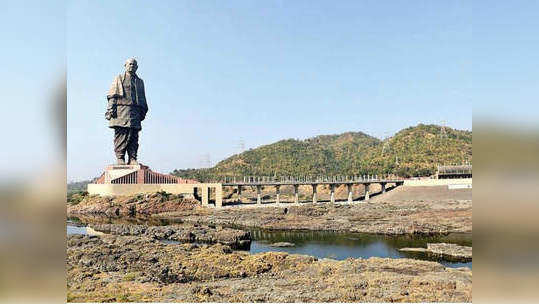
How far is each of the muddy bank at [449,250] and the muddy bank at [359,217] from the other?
8.93 meters

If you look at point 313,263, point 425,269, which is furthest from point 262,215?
point 425,269

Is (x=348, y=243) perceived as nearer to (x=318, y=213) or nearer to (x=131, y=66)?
(x=318, y=213)

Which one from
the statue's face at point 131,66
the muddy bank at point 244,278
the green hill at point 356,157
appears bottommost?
the muddy bank at point 244,278

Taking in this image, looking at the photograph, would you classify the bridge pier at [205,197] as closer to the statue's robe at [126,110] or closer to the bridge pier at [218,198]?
the bridge pier at [218,198]

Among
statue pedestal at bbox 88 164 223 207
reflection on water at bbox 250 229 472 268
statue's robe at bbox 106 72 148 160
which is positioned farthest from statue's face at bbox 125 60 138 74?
reflection on water at bbox 250 229 472 268

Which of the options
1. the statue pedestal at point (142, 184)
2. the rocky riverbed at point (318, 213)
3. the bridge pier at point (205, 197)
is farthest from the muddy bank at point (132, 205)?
the statue pedestal at point (142, 184)

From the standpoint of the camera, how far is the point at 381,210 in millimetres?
55562

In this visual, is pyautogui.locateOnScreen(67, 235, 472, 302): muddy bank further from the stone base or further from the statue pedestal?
the stone base

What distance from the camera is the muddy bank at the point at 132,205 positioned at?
62844 mm

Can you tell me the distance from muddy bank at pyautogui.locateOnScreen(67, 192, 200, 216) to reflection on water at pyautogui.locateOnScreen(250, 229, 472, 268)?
29216mm

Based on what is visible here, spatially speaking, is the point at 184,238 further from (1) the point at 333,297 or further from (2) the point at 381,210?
(2) the point at 381,210

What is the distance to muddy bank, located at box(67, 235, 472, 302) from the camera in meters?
15.0

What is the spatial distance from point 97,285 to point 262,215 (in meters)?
37.2
